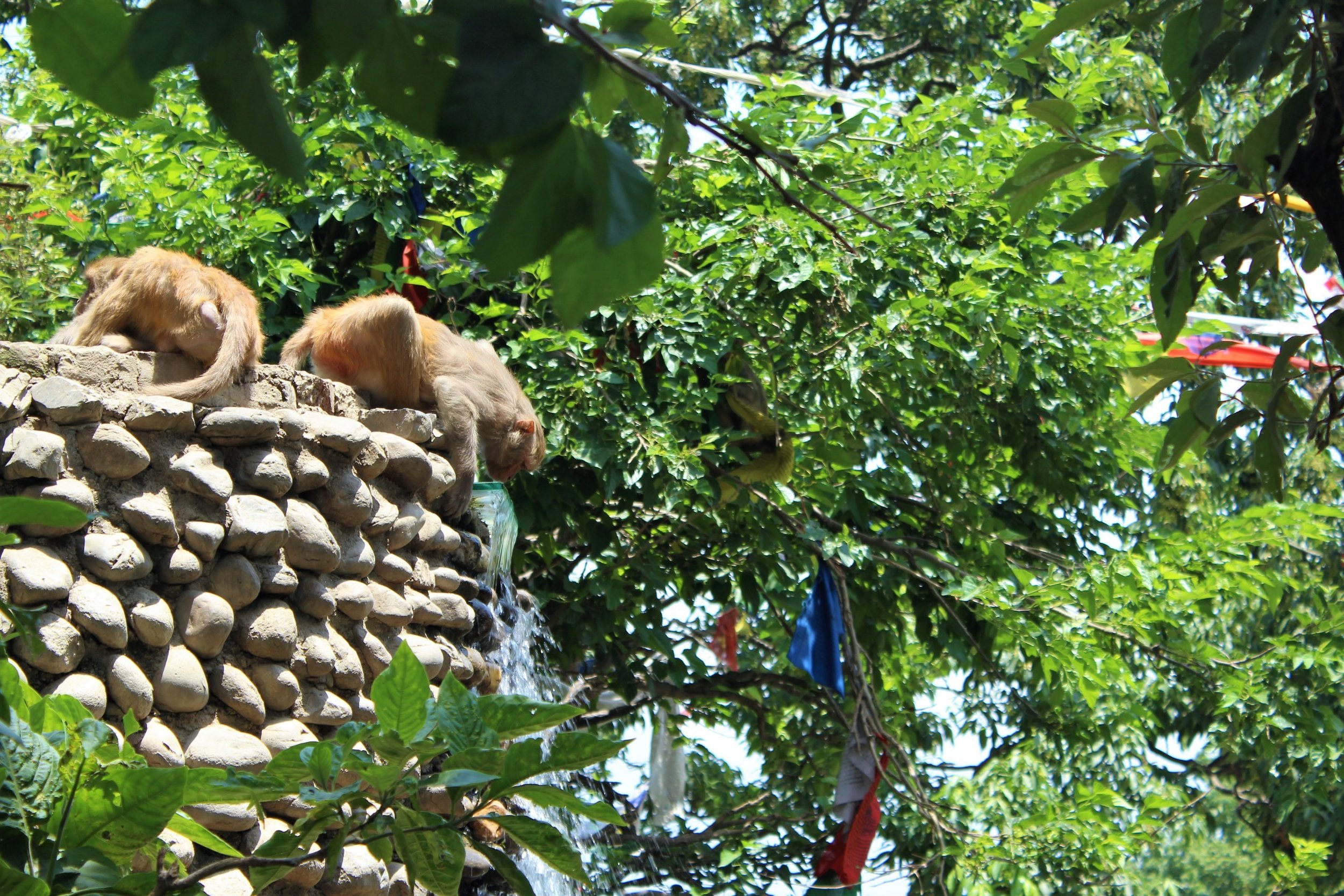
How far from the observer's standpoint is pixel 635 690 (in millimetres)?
6836

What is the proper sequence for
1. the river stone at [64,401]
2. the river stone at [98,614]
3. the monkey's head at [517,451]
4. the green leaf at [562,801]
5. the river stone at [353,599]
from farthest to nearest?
the monkey's head at [517,451] → the river stone at [353,599] → the river stone at [64,401] → the river stone at [98,614] → the green leaf at [562,801]

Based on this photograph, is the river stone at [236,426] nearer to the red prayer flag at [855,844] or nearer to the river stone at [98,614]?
the river stone at [98,614]

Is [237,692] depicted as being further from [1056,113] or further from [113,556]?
[1056,113]

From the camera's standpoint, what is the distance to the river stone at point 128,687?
2838 mm

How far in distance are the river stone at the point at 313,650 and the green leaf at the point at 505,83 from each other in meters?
2.75

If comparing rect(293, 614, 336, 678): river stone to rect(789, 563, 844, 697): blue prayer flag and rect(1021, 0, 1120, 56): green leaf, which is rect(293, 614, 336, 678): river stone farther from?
rect(789, 563, 844, 697): blue prayer flag

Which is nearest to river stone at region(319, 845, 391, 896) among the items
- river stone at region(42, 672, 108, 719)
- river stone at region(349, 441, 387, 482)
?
river stone at region(42, 672, 108, 719)

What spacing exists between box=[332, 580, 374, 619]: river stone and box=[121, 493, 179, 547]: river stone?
22.1 inches

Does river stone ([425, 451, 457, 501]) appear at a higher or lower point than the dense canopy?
lower

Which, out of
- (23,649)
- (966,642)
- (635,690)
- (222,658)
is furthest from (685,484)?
(23,649)

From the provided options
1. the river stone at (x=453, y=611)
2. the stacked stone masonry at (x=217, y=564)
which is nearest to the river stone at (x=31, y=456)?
the stacked stone masonry at (x=217, y=564)

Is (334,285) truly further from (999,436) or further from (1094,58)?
(1094,58)

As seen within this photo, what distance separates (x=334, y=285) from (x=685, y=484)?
2004 millimetres

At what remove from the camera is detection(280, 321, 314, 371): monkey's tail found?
14.4 feet
